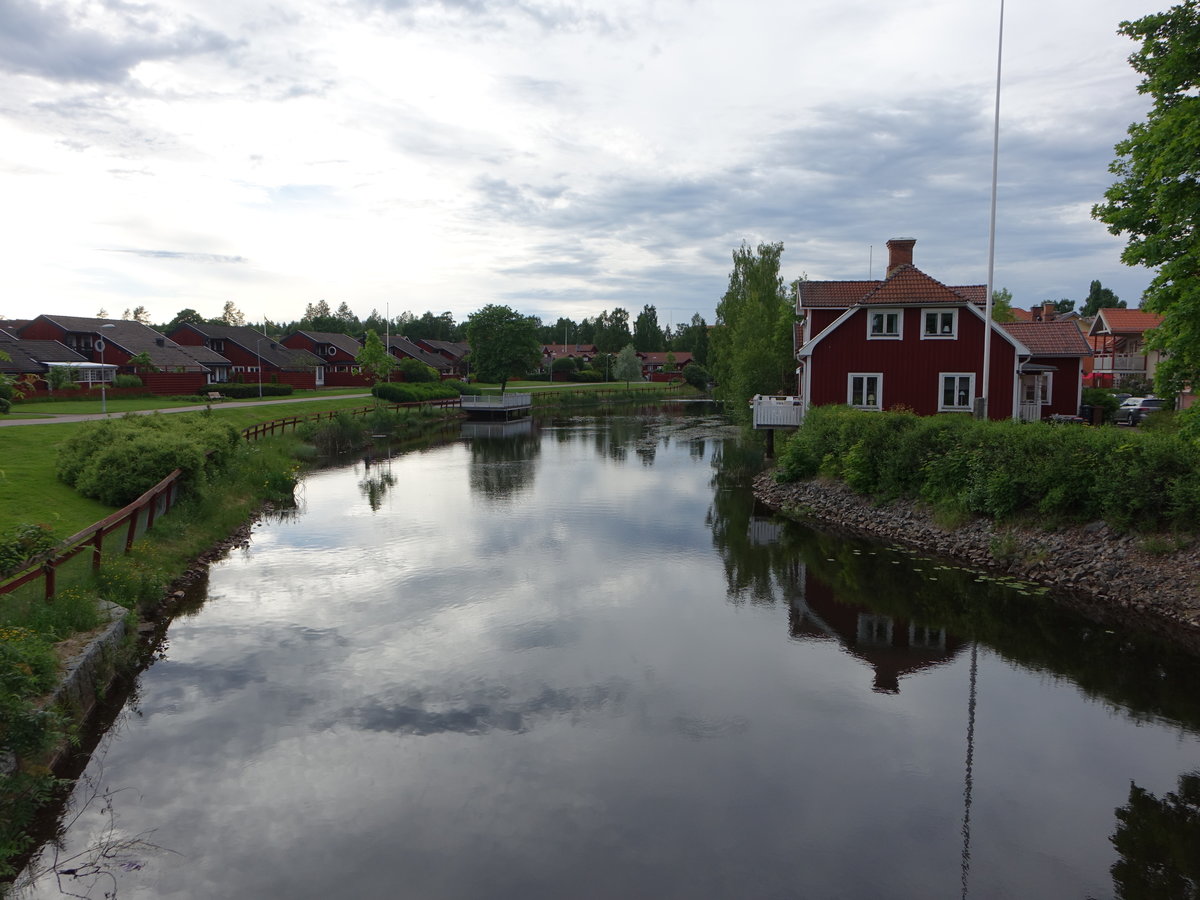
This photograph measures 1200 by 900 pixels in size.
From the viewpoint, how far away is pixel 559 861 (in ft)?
28.3

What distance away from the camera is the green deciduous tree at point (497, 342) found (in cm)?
7944

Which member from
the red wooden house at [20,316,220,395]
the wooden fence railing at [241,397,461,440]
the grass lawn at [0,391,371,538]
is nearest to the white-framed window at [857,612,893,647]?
the grass lawn at [0,391,371,538]

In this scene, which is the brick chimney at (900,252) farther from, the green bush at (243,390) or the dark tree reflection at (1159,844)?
the green bush at (243,390)

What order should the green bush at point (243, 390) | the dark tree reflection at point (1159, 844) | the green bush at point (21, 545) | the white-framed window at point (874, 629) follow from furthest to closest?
the green bush at point (243, 390), the white-framed window at point (874, 629), the green bush at point (21, 545), the dark tree reflection at point (1159, 844)

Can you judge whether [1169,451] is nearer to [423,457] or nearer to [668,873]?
[668,873]

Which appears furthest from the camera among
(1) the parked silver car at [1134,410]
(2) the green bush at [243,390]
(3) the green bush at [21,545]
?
(2) the green bush at [243,390]

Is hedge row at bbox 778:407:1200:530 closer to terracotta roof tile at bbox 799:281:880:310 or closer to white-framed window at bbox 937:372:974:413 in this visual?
white-framed window at bbox 937:372:974:413

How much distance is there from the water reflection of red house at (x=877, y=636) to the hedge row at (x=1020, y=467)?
218 inches

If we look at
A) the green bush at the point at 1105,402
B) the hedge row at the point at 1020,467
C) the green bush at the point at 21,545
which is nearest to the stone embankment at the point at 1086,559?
the hedge row at the point at 1020,467

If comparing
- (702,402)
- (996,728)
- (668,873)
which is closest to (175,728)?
(668,873)

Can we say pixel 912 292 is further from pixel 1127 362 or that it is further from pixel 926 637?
pixel 1127 362

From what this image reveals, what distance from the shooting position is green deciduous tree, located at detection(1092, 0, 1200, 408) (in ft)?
51.4

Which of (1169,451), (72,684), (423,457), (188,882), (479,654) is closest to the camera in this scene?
(188,882)

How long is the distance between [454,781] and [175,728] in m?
4.37
